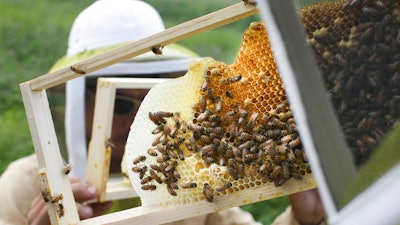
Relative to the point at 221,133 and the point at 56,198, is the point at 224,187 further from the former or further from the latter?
the point at 56,198

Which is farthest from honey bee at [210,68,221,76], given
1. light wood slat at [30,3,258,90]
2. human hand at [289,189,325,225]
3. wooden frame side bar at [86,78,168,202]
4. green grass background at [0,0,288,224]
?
green grass background at [0,0,288,224]

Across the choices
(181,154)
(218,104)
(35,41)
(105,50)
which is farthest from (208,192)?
(35,41)

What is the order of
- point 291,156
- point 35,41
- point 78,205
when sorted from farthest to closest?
point 35,41
point 78,205
point 291,156

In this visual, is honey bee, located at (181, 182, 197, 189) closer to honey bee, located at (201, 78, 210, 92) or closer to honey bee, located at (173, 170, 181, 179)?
honey bee, located at (173, 170, 181, 179)

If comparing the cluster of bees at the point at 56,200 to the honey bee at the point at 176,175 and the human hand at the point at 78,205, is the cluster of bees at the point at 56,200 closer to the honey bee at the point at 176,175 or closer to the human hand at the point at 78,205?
the honey bee at the point at 176,175

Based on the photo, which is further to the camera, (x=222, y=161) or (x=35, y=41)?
(x=35, y=41)

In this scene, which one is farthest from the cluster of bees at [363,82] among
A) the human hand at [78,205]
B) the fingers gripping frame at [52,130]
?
the human hand at [78,205]

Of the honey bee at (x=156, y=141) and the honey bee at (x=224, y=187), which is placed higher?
the honey bee at (x=156, y=141)
